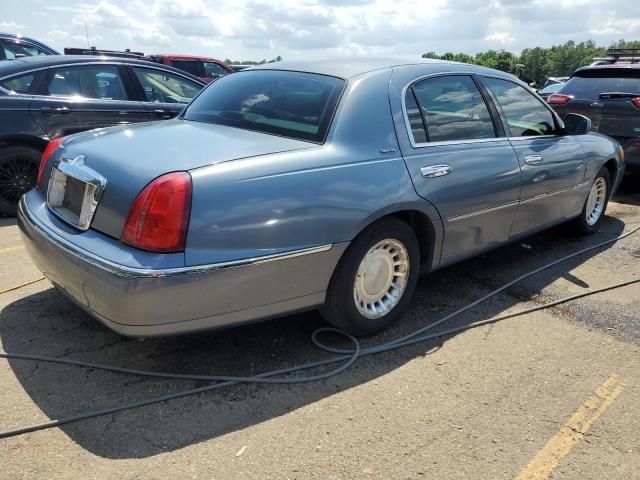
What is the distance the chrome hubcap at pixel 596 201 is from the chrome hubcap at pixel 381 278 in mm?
2919

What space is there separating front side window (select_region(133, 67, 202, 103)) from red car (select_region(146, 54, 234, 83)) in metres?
9.66

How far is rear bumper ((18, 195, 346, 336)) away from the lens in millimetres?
2520

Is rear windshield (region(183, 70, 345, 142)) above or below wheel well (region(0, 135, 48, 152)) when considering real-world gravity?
above

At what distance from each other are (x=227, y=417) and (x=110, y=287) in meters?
0.79

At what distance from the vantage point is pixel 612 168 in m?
5.79

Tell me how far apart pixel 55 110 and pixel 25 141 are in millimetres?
418

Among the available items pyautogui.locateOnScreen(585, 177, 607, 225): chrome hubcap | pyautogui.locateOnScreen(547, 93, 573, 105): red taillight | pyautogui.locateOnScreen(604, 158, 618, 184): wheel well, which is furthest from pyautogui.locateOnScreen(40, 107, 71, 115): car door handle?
pyautogui.locateOnScreen(547, 93, 573, 105): red taillight

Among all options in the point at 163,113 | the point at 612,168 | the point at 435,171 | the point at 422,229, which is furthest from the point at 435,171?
the point at 163,113

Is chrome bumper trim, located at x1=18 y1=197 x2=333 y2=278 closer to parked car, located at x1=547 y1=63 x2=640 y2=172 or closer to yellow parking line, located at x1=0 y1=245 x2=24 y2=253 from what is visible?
yellow parking line, located at x1=0 y1=245 x2=24 y2=253

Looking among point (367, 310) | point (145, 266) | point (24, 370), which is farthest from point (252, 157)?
point (24, 370)

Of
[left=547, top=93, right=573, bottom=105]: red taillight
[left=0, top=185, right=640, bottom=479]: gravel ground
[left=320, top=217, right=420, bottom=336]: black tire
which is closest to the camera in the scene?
[left=0, top=185, right=640, bottom=479]: gravel ground

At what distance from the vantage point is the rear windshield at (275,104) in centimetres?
324

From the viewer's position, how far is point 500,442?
102 inches

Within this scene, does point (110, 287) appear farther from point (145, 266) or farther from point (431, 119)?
point (431, 119)
